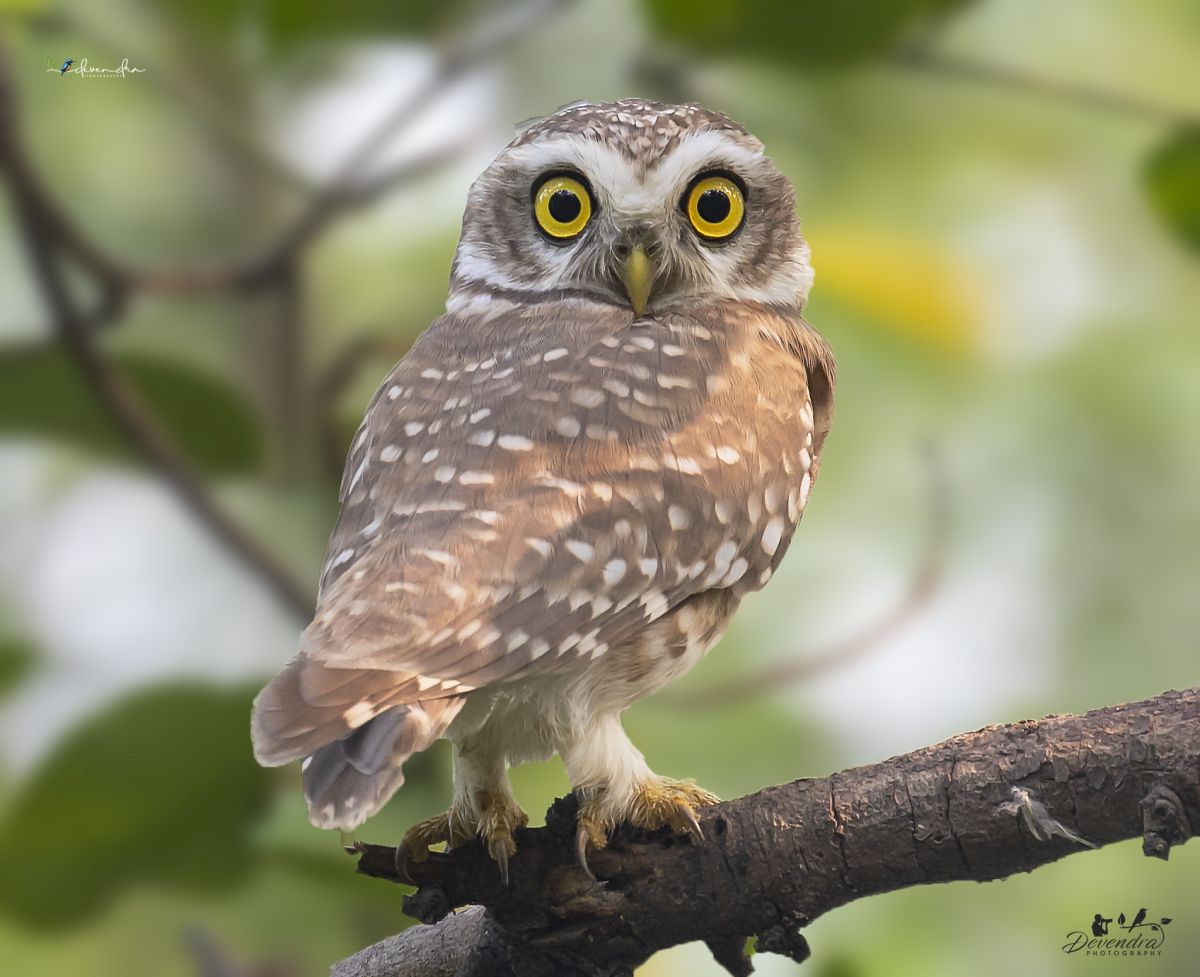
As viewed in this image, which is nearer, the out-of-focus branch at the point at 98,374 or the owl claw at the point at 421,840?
the owl claw at the point at 421,840

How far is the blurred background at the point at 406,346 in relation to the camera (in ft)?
12.0

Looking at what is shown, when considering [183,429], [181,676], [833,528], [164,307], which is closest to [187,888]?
[181,676]

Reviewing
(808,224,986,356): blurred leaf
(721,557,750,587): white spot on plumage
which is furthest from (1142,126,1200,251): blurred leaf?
(721,557,750,587): white spot on plumage

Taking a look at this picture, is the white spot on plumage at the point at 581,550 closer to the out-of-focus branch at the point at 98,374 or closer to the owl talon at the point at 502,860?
the owl talon at the point at 502,860

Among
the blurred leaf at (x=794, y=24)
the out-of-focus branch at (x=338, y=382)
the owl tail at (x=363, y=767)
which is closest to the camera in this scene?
the owl tail at (x=363, y=767)

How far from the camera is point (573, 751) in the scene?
6.15 ft

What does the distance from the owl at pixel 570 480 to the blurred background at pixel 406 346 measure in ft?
4.98

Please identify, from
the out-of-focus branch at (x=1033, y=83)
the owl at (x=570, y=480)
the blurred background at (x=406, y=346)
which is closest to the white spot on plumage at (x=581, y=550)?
the owl at (x=570, y=480)

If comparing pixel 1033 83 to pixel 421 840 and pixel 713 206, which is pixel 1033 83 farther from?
pixel 421 840

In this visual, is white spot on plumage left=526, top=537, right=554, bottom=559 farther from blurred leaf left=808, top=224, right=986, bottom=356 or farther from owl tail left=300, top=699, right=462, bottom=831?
blurred leaf left=808, top=224, right=986, bottom=356

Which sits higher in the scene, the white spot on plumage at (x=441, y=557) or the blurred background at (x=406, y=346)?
the blurred background at (x=406, y=346)

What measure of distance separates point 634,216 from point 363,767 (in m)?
1.05

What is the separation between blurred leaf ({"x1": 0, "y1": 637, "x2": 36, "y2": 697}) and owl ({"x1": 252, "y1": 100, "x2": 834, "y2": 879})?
2.02 metres

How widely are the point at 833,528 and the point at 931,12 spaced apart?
58.0 inches
